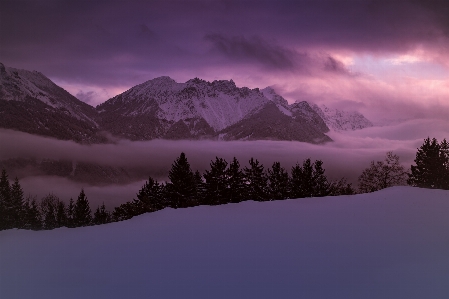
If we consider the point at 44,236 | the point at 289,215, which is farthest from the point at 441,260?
the point at 44,236

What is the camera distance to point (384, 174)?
6153 centimetres

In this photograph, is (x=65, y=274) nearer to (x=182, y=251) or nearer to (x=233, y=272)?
(x=182, y=251)

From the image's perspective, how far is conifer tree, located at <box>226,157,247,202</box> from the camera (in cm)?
5838

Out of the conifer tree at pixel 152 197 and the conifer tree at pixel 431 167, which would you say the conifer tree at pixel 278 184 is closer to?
the conifer tree at pixel 152 197

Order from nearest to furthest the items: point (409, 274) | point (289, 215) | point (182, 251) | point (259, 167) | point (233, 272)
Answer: point (409, 274) → point (233, 272) → point (182, 251) → point (289, 215) → point (259, 167)

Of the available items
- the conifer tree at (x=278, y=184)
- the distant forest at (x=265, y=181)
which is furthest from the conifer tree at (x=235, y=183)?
the conifer tree at (x=278, y=184)

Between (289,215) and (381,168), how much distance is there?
45572 mm

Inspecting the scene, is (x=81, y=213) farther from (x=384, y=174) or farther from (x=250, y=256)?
(x=250, y=256)

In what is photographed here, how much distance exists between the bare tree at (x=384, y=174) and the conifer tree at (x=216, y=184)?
26.0 metres

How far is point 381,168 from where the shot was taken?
61.7m

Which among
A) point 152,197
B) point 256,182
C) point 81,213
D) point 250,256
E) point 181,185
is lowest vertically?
point 81,213

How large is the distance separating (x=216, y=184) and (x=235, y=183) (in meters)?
3.33

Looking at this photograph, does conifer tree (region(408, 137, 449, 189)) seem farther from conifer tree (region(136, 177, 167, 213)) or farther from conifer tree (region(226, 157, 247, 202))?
conifer tree (region(136, 177, 167, 213))

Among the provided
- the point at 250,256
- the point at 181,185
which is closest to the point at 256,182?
the point at 181,185
